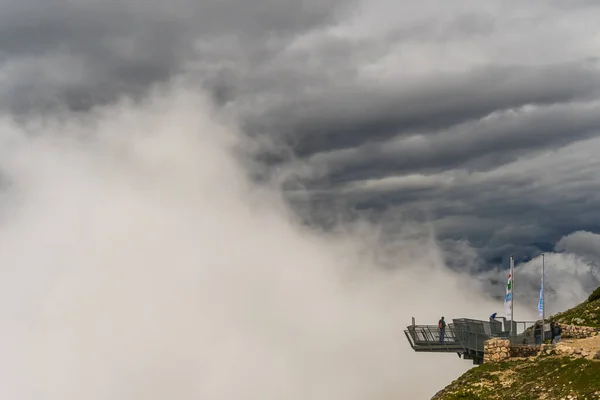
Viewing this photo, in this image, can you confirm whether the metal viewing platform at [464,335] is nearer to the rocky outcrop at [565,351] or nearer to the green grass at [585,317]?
the green grass at [585,317]

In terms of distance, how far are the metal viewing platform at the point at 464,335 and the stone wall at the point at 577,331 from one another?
2844 mm

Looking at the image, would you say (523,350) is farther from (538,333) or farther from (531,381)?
(531,381)

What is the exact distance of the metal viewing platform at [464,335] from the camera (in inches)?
2542

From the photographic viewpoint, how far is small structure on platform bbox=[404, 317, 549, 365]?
6425 centimetres

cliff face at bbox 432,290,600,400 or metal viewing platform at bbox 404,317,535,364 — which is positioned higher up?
metal viewing platform at bbox 404,317,535,364

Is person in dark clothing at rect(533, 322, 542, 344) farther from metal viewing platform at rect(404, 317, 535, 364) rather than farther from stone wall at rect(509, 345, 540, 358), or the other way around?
stone wall at rect(509, 345, 540, 358)

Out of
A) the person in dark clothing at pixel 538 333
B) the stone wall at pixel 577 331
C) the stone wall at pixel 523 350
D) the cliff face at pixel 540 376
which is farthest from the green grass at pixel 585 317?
the cliff face at pixel 540 376

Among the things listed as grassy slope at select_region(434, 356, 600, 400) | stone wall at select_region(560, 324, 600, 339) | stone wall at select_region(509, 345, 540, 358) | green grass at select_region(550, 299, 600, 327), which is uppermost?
green grass at select_region(550, 299, 600, 327)

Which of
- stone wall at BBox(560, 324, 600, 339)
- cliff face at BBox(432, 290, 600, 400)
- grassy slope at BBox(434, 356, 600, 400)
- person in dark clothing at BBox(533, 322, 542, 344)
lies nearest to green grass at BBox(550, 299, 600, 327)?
stone wall at BBox(560, 324, 600, 339)

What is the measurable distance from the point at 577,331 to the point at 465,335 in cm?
1147

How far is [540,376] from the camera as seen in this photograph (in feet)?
141

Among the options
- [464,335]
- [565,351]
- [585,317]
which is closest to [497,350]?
[565,351]

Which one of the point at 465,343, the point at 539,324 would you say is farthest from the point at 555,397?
the point at 465,343

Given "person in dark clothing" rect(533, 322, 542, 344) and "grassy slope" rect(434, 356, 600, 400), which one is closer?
"grassy slope" rect(434, 356, 600, 400)
